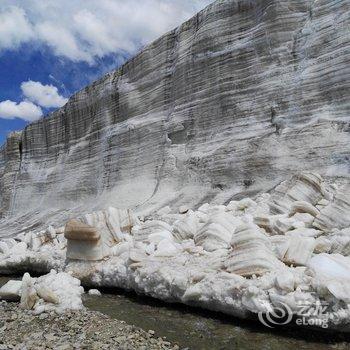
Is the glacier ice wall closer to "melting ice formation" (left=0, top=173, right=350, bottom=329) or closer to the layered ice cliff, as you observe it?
the layered ice cliff

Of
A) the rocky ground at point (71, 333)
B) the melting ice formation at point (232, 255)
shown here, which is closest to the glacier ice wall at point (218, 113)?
the melting ice formation at point (232, 255)

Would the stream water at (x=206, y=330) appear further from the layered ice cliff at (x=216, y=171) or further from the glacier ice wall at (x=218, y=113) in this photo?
the glacier ice wall at (x=218, y=113)

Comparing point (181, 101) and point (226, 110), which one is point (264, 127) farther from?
point (181, 101)

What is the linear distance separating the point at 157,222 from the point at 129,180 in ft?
24.3

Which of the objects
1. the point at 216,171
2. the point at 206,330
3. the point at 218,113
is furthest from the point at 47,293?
the point at 218,113

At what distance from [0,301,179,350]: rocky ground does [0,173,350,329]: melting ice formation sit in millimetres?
986

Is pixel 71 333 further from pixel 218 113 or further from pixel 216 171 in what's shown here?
pixel 218 113

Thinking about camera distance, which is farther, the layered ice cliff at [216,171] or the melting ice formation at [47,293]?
the melting ice formation at [47,293]

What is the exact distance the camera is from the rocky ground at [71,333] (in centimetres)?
537

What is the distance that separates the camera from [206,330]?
226 inches

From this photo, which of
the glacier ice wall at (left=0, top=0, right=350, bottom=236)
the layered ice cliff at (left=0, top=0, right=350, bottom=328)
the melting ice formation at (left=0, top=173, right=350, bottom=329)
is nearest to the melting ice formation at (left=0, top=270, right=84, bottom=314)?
the melting ice formation at (left=0, top=173, right=350, bottom=329)

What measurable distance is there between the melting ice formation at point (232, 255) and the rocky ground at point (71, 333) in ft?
3.23

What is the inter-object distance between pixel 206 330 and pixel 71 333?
1.68 m

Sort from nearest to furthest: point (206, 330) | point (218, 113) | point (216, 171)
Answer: point (206, 330)
point (216, 171)
point (218, 113)
